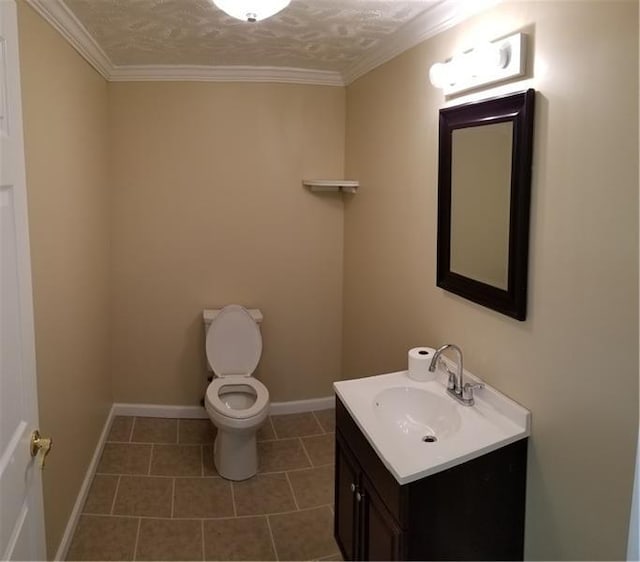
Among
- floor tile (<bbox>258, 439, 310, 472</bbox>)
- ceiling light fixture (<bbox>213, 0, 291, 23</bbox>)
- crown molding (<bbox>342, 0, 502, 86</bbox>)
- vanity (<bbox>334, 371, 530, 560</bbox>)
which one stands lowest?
floor tile (<bbox>258, 439, 310, 472</bbox>)

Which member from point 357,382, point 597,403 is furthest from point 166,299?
point 597,403

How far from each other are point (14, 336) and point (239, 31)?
185cm

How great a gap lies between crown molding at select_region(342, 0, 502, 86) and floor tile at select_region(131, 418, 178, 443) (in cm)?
255

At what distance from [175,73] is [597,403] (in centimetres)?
293

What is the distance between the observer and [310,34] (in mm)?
2570

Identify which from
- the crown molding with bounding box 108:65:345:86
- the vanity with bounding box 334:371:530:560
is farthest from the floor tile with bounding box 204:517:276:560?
the crown molding with bounding box 108:65:345:86

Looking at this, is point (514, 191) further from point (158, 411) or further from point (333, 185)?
point (158, 411)

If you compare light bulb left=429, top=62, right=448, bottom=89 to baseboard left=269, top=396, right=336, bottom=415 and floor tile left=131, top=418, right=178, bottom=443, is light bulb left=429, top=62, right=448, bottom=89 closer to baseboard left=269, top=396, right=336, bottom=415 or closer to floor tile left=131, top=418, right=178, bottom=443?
baseboard left=269, top=396, right=336, bottom=415

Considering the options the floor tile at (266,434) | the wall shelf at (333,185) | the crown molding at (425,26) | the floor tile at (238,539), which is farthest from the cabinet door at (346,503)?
the crown molding at (425,26)

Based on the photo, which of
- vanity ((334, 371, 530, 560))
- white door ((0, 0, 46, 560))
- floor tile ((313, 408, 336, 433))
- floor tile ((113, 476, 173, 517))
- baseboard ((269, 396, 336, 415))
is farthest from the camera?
baseboard ((269, 396, 336, 415))

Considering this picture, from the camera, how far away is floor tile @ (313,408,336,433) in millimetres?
3588

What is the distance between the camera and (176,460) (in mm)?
3158

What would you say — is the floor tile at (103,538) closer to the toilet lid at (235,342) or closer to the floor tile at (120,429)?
the floor tile at (120,429)

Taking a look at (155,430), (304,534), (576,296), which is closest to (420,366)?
(576,296)
